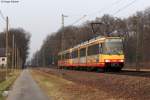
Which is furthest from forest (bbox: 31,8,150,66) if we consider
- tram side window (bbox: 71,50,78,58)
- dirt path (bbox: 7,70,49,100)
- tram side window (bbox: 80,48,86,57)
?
dirt path (bbox: 7,70,49,100)

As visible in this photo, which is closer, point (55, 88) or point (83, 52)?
point (55, 88)

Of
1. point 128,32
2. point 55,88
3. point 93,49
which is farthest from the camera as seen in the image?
point 128,32

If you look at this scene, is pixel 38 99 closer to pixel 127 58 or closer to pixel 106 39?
pixel 106 39

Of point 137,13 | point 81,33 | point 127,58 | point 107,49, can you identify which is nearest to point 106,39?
point 107,49

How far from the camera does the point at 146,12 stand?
105m

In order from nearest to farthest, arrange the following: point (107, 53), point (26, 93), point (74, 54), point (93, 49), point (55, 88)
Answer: point (26, 93)
point (55, 88)
point (107, 53)
point (93, 49)
point (74, 54)

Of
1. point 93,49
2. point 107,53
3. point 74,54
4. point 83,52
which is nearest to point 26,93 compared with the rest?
point 107,53

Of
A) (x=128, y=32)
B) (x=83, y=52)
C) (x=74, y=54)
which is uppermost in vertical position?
(x=128, y=32)

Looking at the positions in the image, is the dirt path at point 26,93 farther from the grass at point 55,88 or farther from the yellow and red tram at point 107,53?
the yellow and red tram at point 107,53

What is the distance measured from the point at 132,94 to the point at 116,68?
1071 inches

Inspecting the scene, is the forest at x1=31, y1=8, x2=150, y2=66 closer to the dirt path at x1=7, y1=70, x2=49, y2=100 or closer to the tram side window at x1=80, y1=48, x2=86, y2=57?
the tram side window at x1=80, y1=48, x2=86, y2=57

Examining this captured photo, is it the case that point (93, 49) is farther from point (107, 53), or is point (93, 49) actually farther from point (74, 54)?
Result: point (74, 54)

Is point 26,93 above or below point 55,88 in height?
below

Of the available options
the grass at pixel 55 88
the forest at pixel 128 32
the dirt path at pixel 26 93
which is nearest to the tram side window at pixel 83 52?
the grass at pixel 55 88
